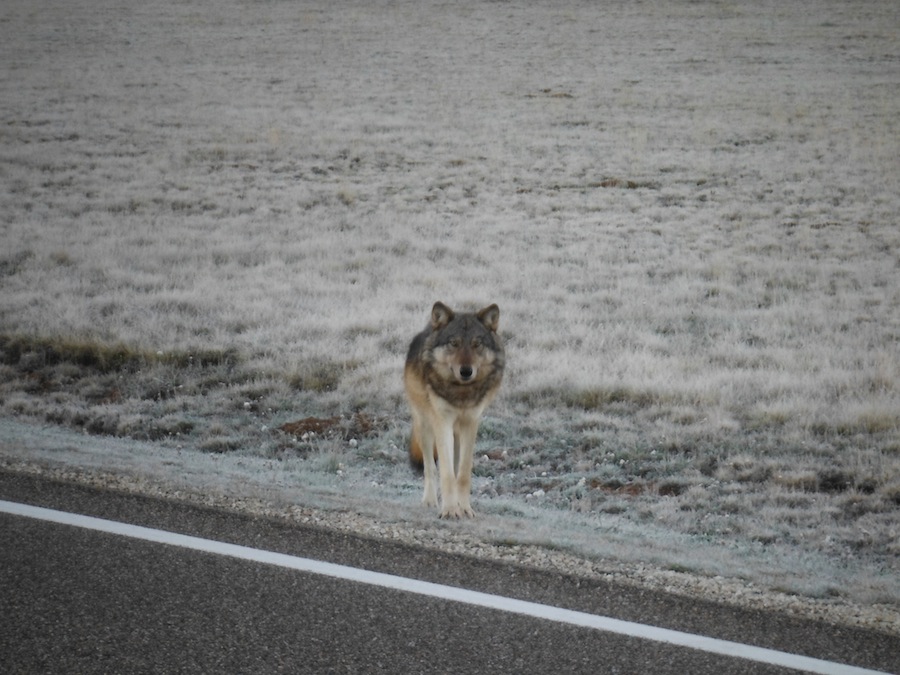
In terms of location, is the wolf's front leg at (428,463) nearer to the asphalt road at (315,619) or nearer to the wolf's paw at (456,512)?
the wolf's paw at (456,512)

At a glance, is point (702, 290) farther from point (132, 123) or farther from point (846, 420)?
point (132, 123)

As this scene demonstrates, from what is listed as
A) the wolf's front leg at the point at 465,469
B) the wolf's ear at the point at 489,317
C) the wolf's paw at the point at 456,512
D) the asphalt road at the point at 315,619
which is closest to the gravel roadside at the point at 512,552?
the asphalt road at the point at 315,619

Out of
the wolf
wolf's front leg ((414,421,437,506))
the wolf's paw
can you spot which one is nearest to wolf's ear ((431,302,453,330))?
the wolf

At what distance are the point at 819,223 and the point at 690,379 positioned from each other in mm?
11232

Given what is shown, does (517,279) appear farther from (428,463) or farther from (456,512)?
(456,512)

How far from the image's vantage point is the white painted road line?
Answer: 4.09 m

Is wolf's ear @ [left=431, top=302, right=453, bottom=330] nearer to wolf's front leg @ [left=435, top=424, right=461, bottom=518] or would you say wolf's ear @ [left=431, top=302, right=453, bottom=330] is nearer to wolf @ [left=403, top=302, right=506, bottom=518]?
wolf @ [left=403, top=302, right=506, bottom=518]

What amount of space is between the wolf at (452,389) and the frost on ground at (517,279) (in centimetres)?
39

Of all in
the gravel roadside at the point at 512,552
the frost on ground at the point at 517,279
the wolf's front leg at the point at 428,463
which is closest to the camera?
the gravel roadside at the point at 512,552

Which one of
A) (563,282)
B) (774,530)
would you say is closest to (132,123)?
(563,282)

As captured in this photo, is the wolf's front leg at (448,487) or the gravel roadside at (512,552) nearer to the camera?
the gravel roadside at (512,552)

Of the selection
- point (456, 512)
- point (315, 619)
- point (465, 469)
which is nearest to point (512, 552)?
point (456, 512)

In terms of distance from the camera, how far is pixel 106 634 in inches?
163

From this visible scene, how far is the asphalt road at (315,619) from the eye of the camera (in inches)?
157
